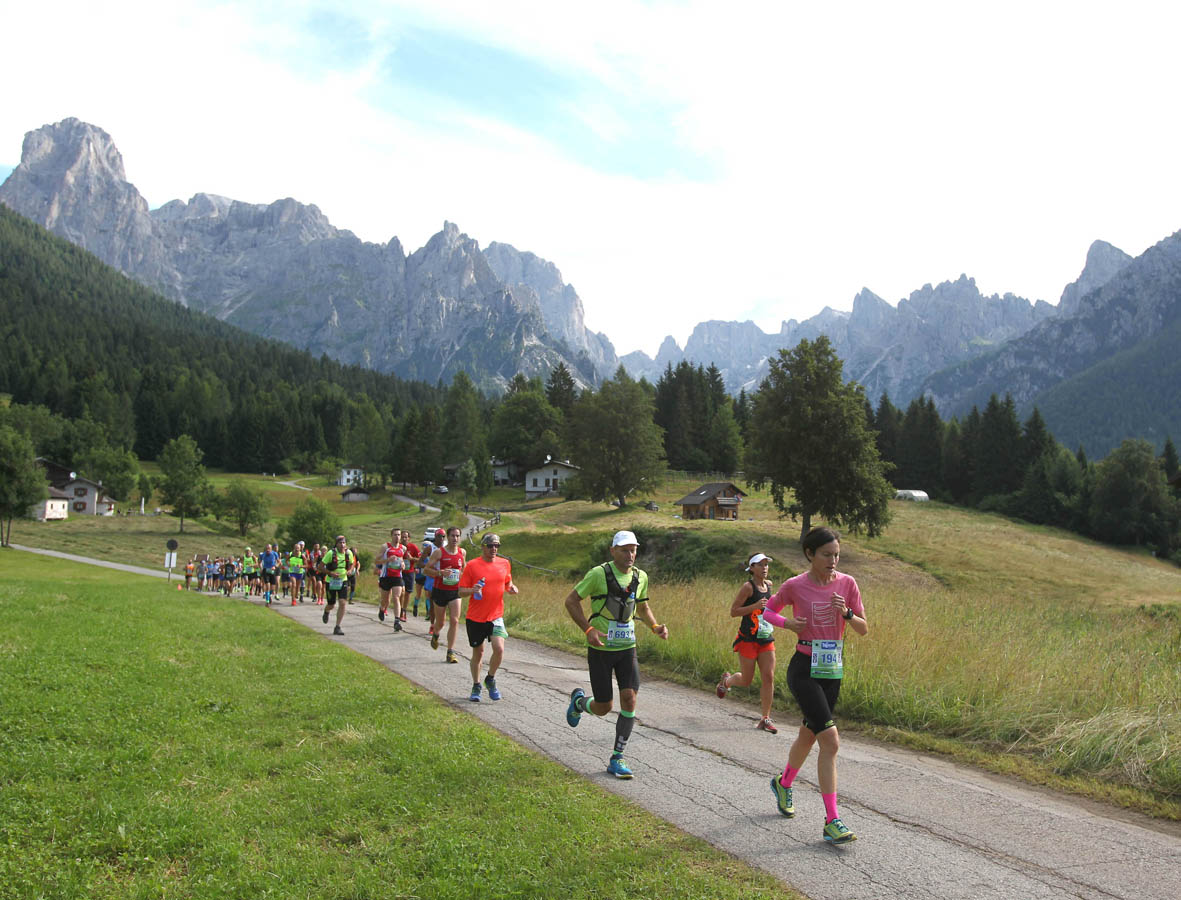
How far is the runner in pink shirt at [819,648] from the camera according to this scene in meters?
5.57

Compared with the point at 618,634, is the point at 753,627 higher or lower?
lower

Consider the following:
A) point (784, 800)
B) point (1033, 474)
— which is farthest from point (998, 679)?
point (1033, 474)

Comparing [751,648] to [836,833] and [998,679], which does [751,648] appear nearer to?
[998,679]

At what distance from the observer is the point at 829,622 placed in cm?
577

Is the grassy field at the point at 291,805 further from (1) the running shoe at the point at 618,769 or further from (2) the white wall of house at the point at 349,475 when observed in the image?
(2) the white wall of house at the point at 349,475

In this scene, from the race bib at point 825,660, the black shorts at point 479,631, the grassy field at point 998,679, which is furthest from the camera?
the black shorts at point 479,631

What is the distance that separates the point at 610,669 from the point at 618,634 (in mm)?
408

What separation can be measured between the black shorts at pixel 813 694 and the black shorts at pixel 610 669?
1.78 metres

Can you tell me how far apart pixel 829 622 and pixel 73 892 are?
513 centimetres

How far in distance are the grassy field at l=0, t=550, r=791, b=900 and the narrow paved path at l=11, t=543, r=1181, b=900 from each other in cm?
42

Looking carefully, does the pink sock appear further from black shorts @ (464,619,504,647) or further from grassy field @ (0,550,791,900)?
black shorts @ (464,619,504,647)

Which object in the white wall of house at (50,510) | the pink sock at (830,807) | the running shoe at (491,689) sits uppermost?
the pink sock at (830,807)

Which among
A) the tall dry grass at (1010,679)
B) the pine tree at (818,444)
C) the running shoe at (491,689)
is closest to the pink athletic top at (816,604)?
the tall dry grass at (1010,679)

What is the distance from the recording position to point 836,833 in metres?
5.29
